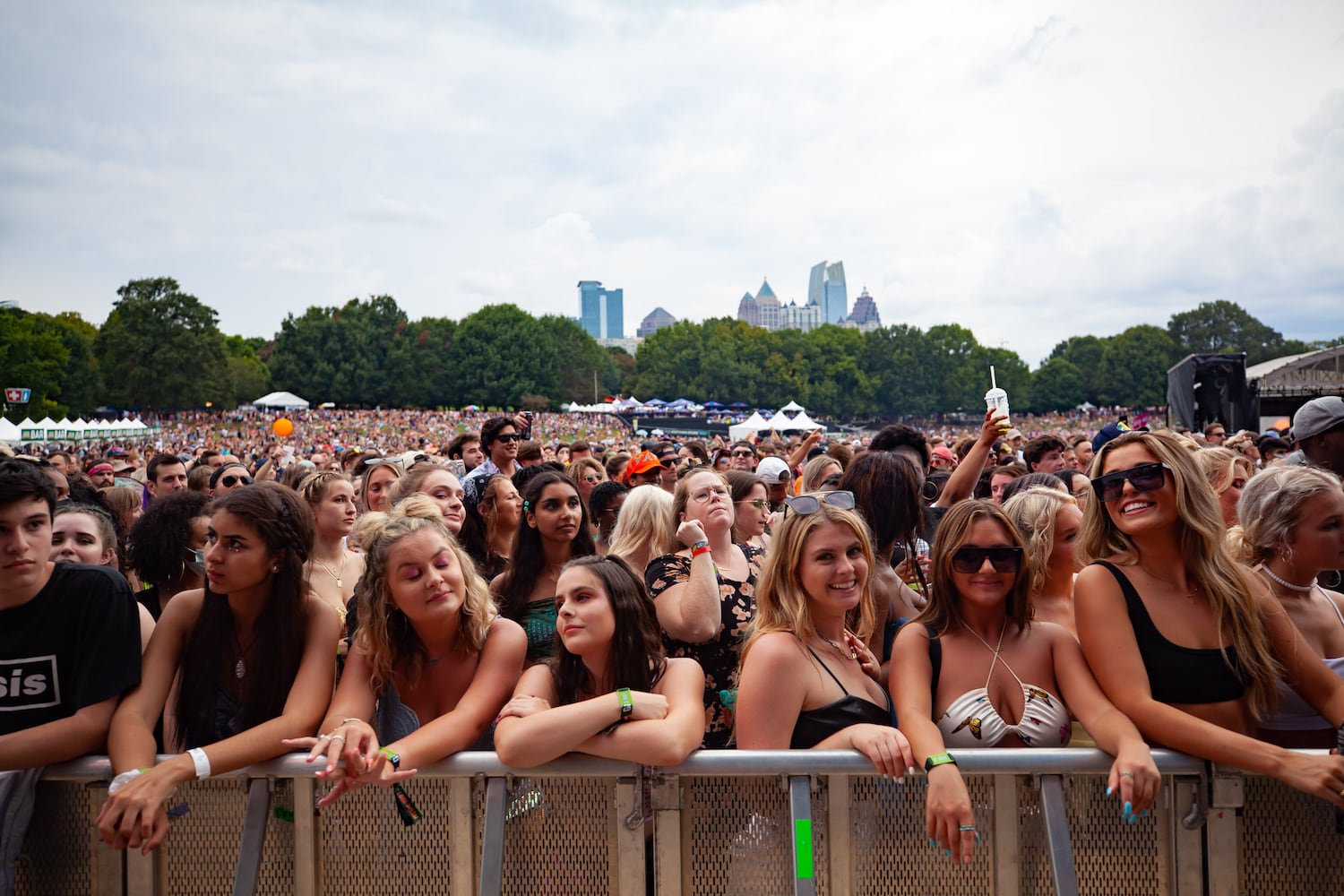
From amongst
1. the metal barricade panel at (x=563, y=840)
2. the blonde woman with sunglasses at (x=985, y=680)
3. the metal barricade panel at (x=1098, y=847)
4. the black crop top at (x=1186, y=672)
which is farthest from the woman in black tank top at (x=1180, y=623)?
the metal barricade panel at (x=563, y=840)

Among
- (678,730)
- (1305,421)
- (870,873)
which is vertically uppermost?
(1305,421)

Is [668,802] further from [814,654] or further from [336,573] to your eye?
[336,573]

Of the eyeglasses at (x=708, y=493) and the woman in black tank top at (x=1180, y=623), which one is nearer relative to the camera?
the woman in black tank top at (x=1180, y=623)

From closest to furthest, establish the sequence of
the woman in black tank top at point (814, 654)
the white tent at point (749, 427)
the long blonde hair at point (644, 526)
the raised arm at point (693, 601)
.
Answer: the woman in black tank top at point (814, 654)
the raised arm at point (693, 601)
the long blonde hair at point (644, 526)
the white tent at point (749, 427)

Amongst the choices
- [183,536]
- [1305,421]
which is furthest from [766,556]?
[1305,421]

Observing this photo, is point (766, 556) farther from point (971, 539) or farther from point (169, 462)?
point (169, 462)

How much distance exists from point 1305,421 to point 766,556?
397 cm

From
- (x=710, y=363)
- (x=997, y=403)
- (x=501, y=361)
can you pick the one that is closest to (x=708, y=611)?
(x=997, y=403)

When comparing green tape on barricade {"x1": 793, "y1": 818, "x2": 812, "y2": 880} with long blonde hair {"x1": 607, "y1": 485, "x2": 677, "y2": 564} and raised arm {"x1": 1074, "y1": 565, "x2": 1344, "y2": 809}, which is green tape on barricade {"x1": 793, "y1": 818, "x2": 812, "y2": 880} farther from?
long blonde hair {"x1": 607, "y1": 485, "x2": 677, "y2": 564}

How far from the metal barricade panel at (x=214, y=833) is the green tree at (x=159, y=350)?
259ft

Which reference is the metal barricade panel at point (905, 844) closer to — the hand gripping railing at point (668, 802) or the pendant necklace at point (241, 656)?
the hand gripping railing at point (668, 802)

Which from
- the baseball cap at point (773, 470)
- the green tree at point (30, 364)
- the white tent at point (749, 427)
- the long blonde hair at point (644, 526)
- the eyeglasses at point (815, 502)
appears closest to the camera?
the eyeglasses at point (815, 502)

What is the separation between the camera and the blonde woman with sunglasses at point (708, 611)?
11.4 ft

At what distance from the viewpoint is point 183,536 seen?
4164mm
